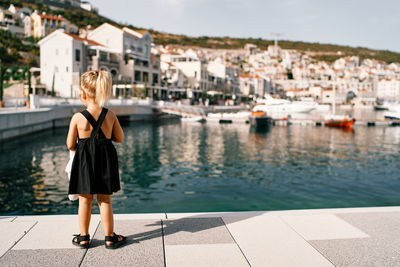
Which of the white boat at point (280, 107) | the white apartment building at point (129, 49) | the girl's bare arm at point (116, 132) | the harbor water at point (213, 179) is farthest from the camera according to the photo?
the white boat at point (280, 107)

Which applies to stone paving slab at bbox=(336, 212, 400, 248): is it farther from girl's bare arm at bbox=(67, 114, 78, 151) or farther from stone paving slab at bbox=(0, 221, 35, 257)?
stone paving slab at bbox=(0, 221, 35, 257)

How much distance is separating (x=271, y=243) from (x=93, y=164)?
2303 millimetres

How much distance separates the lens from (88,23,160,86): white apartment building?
57812mm

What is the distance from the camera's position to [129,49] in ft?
194

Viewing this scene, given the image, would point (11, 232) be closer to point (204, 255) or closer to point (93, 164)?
point (93, 164)

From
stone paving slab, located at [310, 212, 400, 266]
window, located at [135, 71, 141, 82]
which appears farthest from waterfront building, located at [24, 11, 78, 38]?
stone paving slab, located at [310, 212, 400, 266]

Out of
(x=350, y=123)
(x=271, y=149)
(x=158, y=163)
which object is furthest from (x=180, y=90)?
(x=158, y=163)

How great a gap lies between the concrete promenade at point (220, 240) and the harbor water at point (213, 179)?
16.6 feet

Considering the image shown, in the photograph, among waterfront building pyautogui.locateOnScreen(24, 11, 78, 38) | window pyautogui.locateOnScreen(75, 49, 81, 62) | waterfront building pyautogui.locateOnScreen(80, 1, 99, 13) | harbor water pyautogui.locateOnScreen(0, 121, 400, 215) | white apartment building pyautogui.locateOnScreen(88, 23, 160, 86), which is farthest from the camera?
waterfront building pyautogui.locateOnScreen(80, 1, 99, 13)

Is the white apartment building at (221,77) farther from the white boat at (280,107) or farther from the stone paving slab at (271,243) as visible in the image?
the stone paving slab at (271,243)

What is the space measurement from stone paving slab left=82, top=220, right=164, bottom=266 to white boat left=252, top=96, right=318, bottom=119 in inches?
2359

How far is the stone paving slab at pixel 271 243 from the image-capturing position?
3.58 meters

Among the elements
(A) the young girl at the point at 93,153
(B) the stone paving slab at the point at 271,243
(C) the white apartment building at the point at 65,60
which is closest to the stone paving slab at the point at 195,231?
(B) the stone paving slab at the point at 271,243

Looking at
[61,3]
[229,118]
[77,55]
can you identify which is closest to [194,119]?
[229,118]
